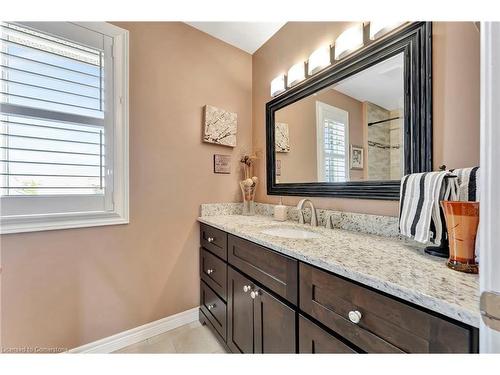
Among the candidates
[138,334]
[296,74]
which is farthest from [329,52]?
[138,334]

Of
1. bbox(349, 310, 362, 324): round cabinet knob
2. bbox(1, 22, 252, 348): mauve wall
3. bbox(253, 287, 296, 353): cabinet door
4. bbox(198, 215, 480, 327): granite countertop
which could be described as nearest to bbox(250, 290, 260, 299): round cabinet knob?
bbox(253, 287, 296, 353): cabinet door

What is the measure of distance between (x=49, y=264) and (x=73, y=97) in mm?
1019

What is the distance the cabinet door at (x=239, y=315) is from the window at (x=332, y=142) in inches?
34.1

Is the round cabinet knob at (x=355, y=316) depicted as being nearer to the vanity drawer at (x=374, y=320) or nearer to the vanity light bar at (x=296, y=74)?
the vanity drawer at (x=374, y=320)

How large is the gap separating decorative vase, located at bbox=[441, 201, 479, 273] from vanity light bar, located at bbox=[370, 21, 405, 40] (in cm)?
96

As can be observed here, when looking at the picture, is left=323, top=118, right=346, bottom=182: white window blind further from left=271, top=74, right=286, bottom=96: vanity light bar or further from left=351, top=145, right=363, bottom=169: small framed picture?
left=271, top=74, right=286, bottom=96: vanity light bar

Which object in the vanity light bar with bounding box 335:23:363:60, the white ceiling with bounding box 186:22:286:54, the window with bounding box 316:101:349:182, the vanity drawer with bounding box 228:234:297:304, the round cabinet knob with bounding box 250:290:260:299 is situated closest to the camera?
the vanity drawer with bounding box 228:234:297:304

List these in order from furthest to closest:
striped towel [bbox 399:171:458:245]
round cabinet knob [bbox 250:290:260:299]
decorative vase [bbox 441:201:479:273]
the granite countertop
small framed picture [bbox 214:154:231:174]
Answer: small framed picture [bbox 214:154:231:174]
round cabinet knob [bbox 250:290:260:299]
striped towel [bbox 399:171:458:245]
decorative vase [bbox 441:201:479:273]
the granite countertop

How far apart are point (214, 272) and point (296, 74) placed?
1.62m

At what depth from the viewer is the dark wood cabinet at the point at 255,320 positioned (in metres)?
0.89

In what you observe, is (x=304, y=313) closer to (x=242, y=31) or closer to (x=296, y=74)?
(x=296, y=74)

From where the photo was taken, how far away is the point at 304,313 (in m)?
0.81

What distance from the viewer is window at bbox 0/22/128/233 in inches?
44.6
